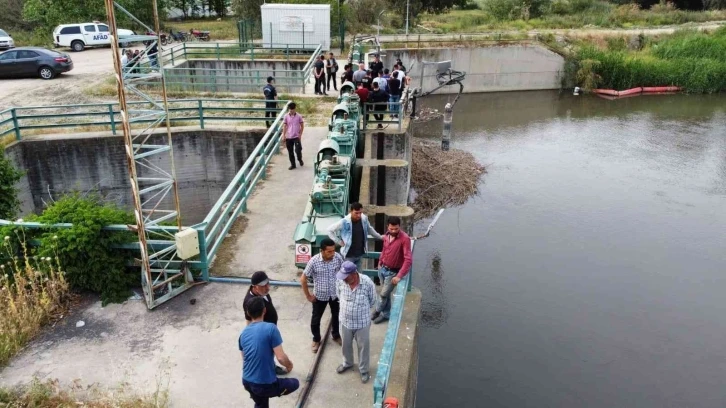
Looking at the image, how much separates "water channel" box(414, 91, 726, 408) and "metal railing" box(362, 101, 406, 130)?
345cm

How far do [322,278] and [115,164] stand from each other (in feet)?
36.0

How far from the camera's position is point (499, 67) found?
115 feet

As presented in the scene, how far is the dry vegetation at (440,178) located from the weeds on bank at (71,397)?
497 inches

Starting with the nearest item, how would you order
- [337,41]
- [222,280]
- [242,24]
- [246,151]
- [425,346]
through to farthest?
[222,280], [425,346], [246,151], [242,24], [337,41]

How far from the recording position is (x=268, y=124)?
16.1 metres

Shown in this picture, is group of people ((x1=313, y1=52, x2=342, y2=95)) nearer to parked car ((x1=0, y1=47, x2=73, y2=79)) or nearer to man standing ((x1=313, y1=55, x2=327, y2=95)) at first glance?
man standing ((x1=313, y1=55, x2=327, y2=95))

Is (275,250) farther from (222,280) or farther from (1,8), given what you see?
(1,8)

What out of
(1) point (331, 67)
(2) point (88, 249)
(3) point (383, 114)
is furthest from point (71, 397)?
(1) point (331, 67)

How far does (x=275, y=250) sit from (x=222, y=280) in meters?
1.13

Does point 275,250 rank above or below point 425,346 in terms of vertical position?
above

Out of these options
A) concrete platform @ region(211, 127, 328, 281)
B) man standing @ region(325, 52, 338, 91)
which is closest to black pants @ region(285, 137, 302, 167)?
concrete platform @ region(211, 127, 328, 281)

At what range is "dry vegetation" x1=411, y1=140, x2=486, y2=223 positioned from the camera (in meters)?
18.7

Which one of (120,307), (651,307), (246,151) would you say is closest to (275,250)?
(120,307)

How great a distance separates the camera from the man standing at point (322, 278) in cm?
633
